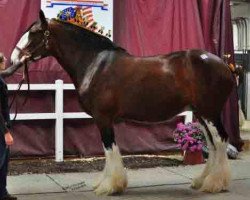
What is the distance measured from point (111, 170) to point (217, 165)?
1.16 m

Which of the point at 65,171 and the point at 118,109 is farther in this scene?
the point at 65,171

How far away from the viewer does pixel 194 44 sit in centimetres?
796

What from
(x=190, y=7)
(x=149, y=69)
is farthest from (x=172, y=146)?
(x=149, y=69)

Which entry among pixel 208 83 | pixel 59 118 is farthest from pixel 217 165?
pixel 59 118

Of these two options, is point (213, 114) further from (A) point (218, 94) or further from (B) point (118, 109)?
(B) point (118, 109)

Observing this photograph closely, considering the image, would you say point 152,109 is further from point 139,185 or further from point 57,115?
point 57,115

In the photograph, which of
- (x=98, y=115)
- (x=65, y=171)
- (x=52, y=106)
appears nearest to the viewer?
(x=98, y=115)

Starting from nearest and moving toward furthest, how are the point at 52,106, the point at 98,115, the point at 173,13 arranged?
the point at 98,115, the point at 52,106, the point at 173,13

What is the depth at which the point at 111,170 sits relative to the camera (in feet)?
17.1

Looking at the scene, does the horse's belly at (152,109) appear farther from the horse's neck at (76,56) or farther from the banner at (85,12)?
the banner at (85,12)

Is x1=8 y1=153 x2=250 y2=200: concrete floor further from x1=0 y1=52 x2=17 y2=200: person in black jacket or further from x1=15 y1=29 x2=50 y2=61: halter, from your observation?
x1=15 y1=29 x2=50 y2=61: halter

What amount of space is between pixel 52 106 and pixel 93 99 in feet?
6.84

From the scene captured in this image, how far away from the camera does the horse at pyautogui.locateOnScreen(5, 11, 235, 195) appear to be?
207 inches

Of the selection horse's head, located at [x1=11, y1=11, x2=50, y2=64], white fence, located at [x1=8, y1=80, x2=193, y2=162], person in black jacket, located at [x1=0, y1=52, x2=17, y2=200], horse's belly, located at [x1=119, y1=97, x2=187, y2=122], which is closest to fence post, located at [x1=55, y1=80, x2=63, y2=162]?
white fence, located at [x1=8, y1=80, x2=193, y2=162]
